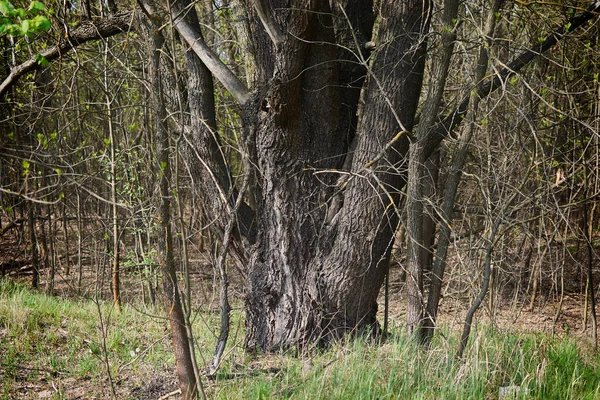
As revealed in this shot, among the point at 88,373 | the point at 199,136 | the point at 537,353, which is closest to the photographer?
the point at 537,353

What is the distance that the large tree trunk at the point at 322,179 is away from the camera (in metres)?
4.70

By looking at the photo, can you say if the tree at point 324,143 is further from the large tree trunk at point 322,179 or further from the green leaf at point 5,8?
the green leaf at point 5,8

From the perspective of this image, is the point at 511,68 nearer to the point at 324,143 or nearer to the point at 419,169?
the point at 419,169

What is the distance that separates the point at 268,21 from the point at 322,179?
145 cm

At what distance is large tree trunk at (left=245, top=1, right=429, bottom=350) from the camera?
15.4ft

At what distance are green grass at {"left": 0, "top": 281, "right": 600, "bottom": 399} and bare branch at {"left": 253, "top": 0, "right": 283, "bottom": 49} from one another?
2236mm

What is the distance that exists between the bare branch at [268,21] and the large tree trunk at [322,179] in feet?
0.25

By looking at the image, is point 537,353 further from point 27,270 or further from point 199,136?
point 27,270

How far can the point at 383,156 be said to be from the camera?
474 cm

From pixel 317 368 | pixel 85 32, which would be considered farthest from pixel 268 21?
pixel 317 368

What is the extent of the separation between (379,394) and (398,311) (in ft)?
20.9

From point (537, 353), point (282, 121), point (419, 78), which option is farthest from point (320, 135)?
point (537, 353)

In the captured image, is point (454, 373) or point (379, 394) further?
point (454, 373)

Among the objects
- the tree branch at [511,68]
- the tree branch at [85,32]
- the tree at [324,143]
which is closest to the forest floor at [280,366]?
the tree at [324,143]
